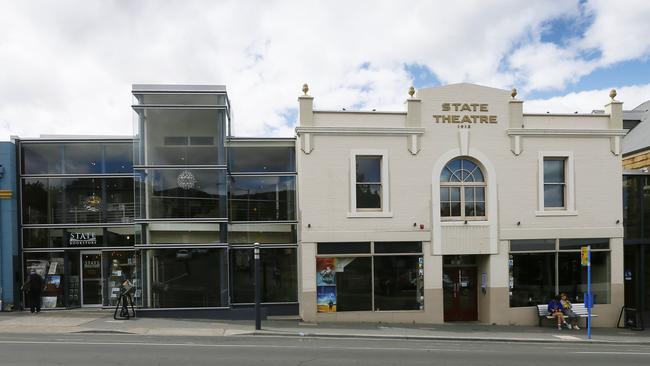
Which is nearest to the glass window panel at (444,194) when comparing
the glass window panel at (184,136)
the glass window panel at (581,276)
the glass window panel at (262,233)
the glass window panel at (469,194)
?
the glass window panel at (469,194)

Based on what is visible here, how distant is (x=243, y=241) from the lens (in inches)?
732

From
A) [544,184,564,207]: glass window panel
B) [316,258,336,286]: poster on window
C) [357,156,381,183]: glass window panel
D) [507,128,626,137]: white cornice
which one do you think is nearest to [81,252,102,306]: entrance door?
[316,258,336,286]: poster on window

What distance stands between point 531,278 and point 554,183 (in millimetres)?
3461

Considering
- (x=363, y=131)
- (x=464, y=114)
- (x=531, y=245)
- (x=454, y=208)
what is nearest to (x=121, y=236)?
(x=363, y=131)

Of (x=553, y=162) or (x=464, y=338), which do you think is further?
(x=553, y=162)

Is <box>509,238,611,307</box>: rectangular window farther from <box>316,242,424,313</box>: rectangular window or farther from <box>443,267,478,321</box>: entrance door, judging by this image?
<box>316,242,424,313</box>: rectangular window

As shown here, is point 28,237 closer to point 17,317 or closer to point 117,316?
point 17,317

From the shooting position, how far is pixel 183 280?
1722 cm

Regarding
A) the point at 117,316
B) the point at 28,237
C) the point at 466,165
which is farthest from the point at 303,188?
the point at 28,237

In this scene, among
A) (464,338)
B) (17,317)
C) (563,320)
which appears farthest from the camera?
(563,320)

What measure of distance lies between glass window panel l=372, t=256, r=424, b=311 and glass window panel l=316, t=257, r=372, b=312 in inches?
13.7

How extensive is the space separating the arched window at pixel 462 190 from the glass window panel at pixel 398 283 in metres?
2.12

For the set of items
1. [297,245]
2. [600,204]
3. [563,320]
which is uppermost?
[600,204]

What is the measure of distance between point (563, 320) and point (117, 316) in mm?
14946
